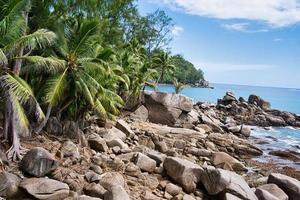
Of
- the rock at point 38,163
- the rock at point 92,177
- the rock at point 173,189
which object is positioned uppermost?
the rock at point 38,163

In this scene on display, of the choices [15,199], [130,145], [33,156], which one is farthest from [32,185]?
[130,145]

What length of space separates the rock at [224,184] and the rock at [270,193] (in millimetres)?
361

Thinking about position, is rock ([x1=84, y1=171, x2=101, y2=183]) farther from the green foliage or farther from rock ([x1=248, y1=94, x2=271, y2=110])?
the green foliage

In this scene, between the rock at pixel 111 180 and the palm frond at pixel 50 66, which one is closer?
the rock at pixel 111 180

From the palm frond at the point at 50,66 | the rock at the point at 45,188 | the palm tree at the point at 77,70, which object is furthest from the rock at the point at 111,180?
the palm frond at the point at 50,66

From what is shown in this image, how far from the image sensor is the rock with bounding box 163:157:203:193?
44.1 ft

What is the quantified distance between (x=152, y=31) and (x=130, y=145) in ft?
109

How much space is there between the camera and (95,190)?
38.3 feet

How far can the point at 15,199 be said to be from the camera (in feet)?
35.2

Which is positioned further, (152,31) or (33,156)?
(152,31)

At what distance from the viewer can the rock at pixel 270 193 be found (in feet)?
42.4

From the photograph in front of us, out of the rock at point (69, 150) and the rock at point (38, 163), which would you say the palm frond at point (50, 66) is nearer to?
the rock at point (69, 150)

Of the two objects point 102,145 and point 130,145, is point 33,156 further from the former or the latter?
point 130,145

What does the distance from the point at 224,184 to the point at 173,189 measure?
178 centimetres
